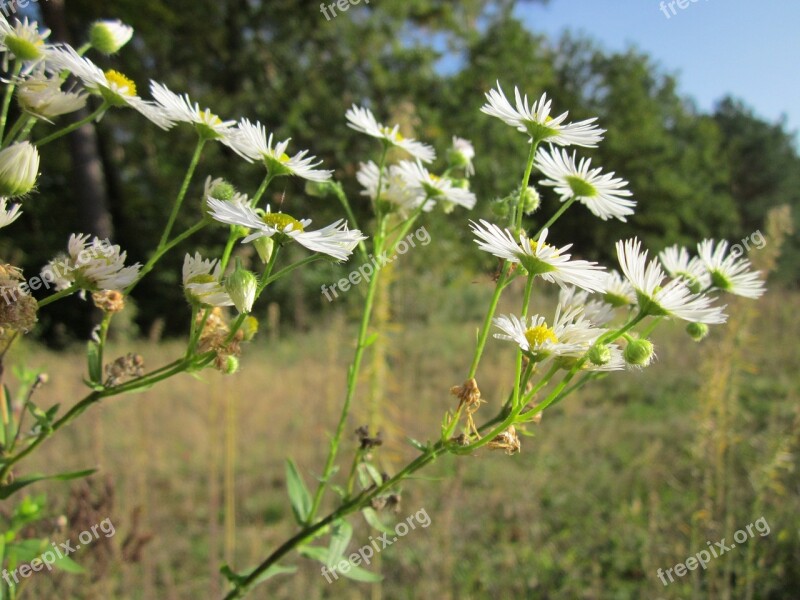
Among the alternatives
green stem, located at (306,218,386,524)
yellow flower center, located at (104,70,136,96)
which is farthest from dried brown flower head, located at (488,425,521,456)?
yellow flower center, located at (104,70,136,96)

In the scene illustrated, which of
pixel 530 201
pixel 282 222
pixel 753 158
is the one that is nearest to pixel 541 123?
pixel 530 201

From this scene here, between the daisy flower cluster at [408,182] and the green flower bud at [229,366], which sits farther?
the daisy flower cluster at [408,182]

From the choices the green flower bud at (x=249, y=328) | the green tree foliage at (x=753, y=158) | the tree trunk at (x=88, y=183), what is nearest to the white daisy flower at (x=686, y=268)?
the green flower bud at (x=249, y=328)

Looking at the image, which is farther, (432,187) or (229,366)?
(432,187)

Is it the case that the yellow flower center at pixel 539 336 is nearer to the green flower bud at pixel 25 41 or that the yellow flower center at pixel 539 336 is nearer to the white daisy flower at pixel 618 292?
the white daisy flower at pixel 618 292

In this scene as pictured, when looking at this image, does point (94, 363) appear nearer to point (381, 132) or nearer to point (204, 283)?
point (204, 283)

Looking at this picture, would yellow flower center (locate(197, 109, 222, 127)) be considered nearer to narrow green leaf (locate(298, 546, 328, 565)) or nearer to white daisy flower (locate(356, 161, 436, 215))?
white daisy flower (locate(356, 161, 436, 215))

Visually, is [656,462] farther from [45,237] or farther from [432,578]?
[45,237]
